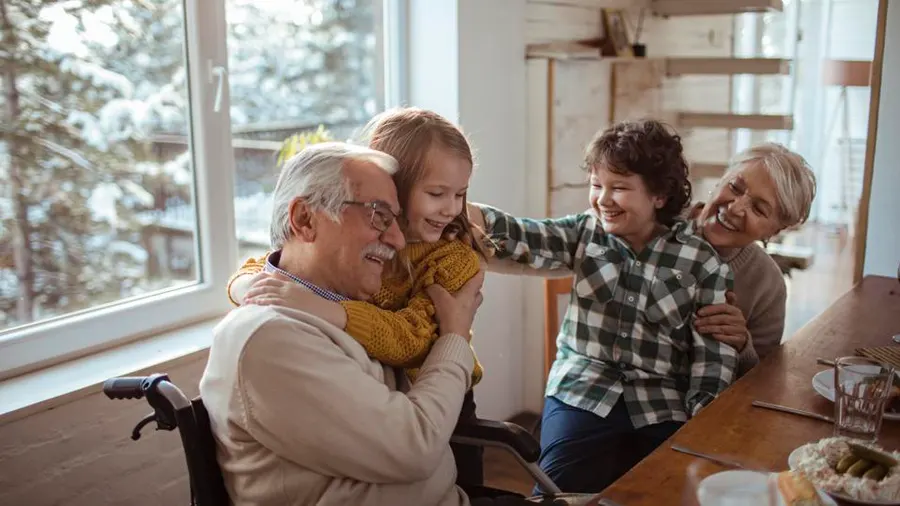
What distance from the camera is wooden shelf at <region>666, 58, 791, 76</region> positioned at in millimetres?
3666

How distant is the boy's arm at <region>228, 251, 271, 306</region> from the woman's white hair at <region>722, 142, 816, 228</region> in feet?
3.97

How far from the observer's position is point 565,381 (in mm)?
2205

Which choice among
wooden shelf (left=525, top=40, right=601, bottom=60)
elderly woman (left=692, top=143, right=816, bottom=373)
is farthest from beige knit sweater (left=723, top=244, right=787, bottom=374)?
wooden shelf (left=525, top=40, right=601, bottom=60)

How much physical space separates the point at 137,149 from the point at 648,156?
1.33 metres

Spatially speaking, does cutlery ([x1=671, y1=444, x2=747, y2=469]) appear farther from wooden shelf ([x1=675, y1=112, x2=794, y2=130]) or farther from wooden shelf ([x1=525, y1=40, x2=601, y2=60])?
wooden shelf ([x1=675, y1=112, x2=794, y2=130])

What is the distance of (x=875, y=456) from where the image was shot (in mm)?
1359

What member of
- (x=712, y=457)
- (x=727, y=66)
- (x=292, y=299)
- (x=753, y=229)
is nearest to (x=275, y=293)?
(x=292, y=299)

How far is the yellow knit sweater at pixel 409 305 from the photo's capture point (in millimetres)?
1605

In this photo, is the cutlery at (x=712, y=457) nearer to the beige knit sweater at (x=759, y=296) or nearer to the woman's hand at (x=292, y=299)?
the woman's hand at (x=292, y=299)

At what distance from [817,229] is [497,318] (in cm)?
545

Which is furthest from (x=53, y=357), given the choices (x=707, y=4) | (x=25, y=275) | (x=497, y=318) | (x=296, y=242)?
(x=707, y=4)

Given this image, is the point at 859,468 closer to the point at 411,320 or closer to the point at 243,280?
the point at 411,320

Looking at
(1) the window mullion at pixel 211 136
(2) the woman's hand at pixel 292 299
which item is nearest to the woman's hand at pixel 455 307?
(2) the woman's hand at pixel 292 299

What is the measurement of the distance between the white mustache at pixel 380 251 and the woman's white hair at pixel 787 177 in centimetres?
101
